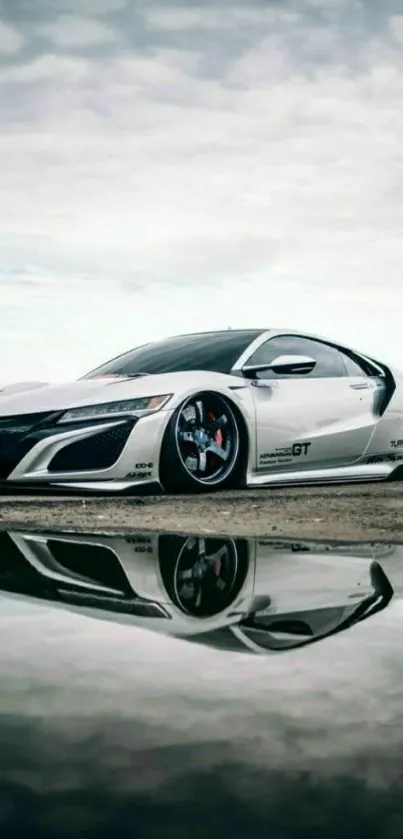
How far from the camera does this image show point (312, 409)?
873 centimetres

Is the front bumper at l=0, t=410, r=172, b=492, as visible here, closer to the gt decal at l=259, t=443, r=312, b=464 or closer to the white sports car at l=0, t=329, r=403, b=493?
the white sports car at l=0, t=329, r=403, b=493

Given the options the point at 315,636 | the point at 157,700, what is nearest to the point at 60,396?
the point at 315,636

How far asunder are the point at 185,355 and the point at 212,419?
32.7 inches

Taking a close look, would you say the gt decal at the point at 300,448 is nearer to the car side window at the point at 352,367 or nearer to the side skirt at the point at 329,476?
the side skirt at the point at 329,476

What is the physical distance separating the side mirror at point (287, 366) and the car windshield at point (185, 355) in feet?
0.51

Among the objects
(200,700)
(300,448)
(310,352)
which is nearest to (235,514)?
(300,448)

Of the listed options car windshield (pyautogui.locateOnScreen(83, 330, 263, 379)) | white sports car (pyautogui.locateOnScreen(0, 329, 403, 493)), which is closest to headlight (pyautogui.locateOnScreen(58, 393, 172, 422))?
white sports car (pyautogui.locateOnScreen(0, 329, 403, 493))

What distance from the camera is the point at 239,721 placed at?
247cm

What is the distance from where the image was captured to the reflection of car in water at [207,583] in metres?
3.53

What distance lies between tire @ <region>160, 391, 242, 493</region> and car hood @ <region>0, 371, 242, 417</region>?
0.15 metres

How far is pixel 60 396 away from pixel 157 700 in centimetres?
554

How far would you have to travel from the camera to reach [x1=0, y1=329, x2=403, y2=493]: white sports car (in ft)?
25.2

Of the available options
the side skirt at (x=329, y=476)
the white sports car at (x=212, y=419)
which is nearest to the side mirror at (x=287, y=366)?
the white sports car at (x=212, y=419)

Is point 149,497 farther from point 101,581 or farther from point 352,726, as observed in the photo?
point 352,726
